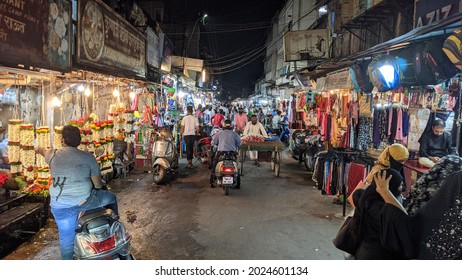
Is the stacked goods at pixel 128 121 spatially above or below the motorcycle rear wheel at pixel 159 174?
above

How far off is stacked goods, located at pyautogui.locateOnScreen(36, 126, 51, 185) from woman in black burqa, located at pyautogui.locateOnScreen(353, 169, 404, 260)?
581 centimetres

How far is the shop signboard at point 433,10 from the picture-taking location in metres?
6.82

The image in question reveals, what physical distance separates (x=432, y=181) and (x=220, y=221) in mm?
4281

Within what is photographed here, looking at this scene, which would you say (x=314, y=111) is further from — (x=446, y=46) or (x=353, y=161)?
(x=446, y=46)

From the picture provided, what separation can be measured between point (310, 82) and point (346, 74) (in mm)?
4012

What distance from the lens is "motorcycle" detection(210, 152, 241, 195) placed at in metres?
8.66

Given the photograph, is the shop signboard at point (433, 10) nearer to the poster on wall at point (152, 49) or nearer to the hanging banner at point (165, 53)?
the poster on wall at point (152, 49)

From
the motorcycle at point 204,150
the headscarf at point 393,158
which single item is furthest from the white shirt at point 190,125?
the headscarf at point 393,158

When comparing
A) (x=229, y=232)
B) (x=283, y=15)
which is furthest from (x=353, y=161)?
(x=283, y=15)

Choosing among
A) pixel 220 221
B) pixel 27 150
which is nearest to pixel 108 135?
pixel 27 150

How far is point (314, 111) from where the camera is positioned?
1352 centimetres

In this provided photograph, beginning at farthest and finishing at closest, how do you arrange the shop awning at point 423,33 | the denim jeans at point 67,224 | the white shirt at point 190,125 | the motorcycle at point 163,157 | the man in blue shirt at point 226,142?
the white shirt at point 190,125, the motorcycle at point 163,157, the man in blue shirt at point 226,142, the shop awning at point 423,33, the denim jeans at point 67,224

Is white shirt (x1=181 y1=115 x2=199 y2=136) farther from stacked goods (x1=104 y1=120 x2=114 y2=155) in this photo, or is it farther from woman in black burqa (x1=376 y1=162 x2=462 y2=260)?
woman in black burqa (x1=376 y1=162 x2=462 y2=260)

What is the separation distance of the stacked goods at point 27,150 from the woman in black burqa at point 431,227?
629 cm
